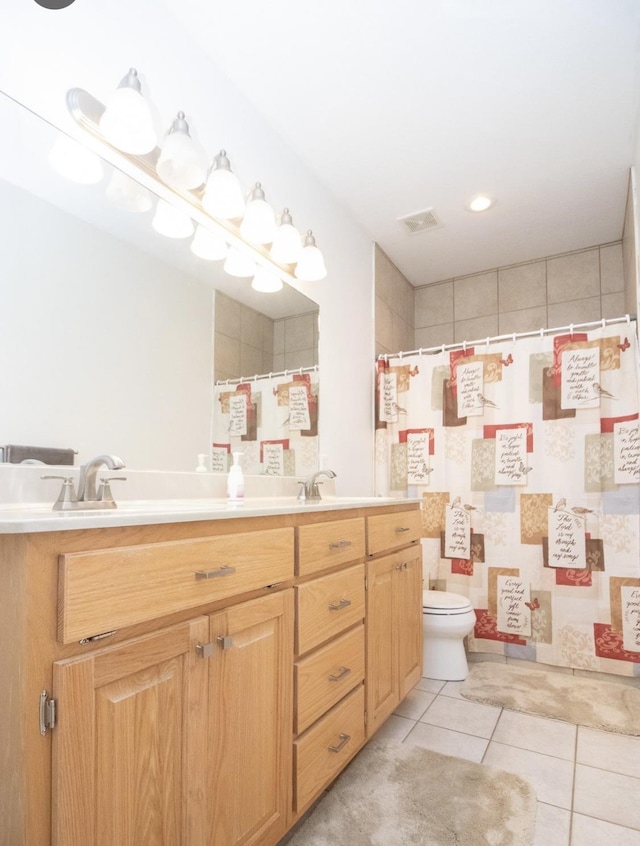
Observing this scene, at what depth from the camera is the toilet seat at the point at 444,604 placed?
7.43ft

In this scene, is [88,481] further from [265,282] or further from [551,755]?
[551,755]

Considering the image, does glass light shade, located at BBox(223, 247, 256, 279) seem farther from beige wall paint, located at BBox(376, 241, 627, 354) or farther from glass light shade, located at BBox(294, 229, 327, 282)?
beige wall paint, located at BBox(376, 241, 627, 354)

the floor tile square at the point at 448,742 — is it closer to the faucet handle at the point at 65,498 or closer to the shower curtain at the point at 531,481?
the shower curtain at the point at 531,481

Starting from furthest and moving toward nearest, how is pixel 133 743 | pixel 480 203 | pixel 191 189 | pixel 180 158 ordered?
pixel 480 203 < pixel 191 189 < pixel 180 158 < pixel 133 743

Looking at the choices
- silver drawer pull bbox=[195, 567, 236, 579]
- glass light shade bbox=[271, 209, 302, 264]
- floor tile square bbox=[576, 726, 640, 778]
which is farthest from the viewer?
glass light shade bbox=[271, 209, 302, 264]

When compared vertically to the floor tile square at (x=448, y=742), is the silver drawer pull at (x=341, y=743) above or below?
above

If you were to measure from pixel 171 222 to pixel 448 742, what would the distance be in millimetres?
2007

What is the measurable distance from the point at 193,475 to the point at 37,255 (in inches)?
29.6

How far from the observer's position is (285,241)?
2047 mm

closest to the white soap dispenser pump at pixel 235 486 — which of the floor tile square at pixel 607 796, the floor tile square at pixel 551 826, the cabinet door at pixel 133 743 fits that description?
the cabinet door at pixel 133 743

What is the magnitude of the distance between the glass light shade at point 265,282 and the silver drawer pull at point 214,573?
1275 millimetres

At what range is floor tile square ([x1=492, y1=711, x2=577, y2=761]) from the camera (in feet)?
5.62

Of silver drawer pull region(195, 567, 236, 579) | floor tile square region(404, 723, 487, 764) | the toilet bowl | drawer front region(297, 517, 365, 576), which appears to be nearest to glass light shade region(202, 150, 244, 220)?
drawer front region(297, 517, 365, 576)

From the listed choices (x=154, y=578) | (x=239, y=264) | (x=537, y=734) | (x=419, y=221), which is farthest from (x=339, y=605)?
(x=419, y=221)
